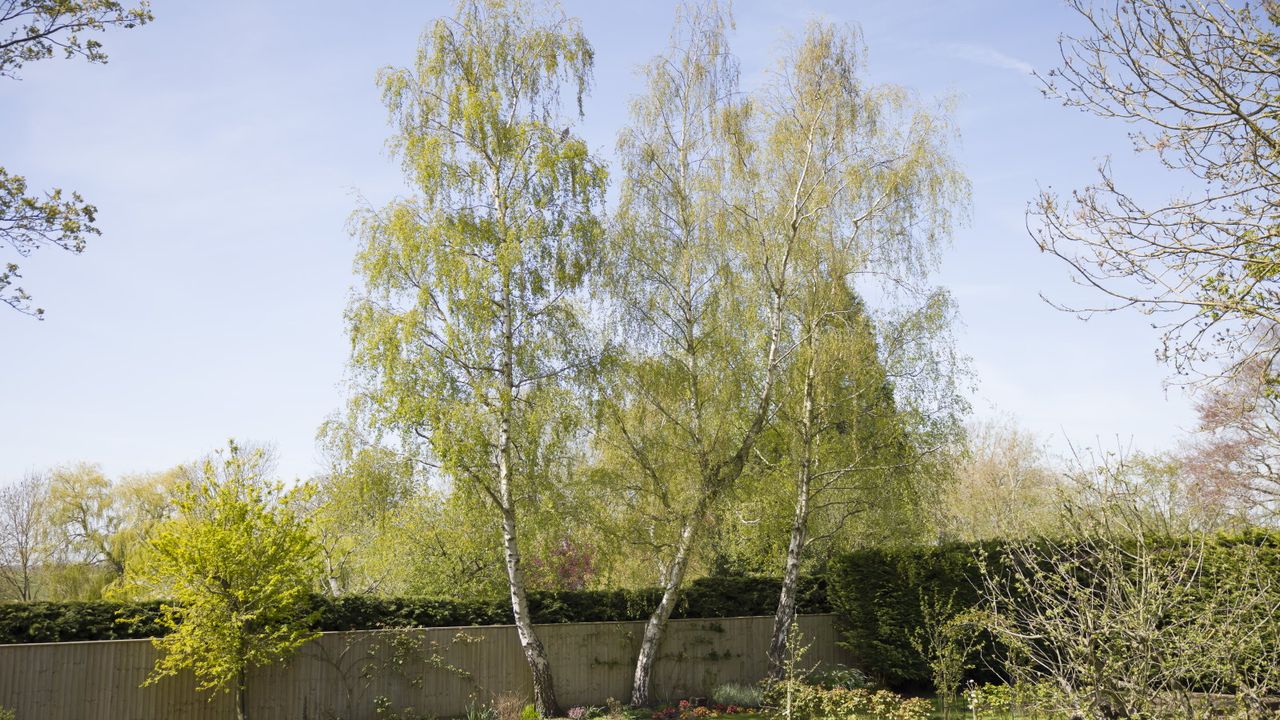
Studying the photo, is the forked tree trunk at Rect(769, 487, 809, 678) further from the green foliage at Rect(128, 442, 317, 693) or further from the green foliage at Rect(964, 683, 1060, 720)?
the green foliage at Rect(128, 442, 317, 693)

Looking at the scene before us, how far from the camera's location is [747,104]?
15.7 m

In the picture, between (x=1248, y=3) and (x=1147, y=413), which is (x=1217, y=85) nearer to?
(x=1248, y=3)

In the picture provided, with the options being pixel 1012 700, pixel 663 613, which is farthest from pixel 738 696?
pixel 1012 700

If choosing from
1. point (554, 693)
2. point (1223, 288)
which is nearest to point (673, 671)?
point (554, 693)

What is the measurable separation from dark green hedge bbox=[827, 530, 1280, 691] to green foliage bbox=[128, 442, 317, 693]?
9429 millimetres

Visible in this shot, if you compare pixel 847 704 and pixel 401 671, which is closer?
pixel 847 704

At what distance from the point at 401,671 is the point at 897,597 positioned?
8382 millimetres

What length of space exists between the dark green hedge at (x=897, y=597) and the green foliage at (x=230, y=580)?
9429 mm

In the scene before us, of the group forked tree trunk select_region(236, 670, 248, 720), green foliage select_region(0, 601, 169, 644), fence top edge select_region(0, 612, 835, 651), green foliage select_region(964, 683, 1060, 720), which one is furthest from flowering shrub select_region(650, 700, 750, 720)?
green foliage select_region(0, 601, 169, 644)

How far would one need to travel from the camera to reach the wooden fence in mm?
11094

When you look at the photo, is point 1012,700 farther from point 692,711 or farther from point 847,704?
point 692,711

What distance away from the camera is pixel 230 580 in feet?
37.1

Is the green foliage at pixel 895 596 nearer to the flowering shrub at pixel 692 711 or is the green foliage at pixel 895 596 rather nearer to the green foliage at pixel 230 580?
the flowering shrub at pixel 692 711

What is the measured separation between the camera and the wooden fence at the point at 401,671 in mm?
11094
